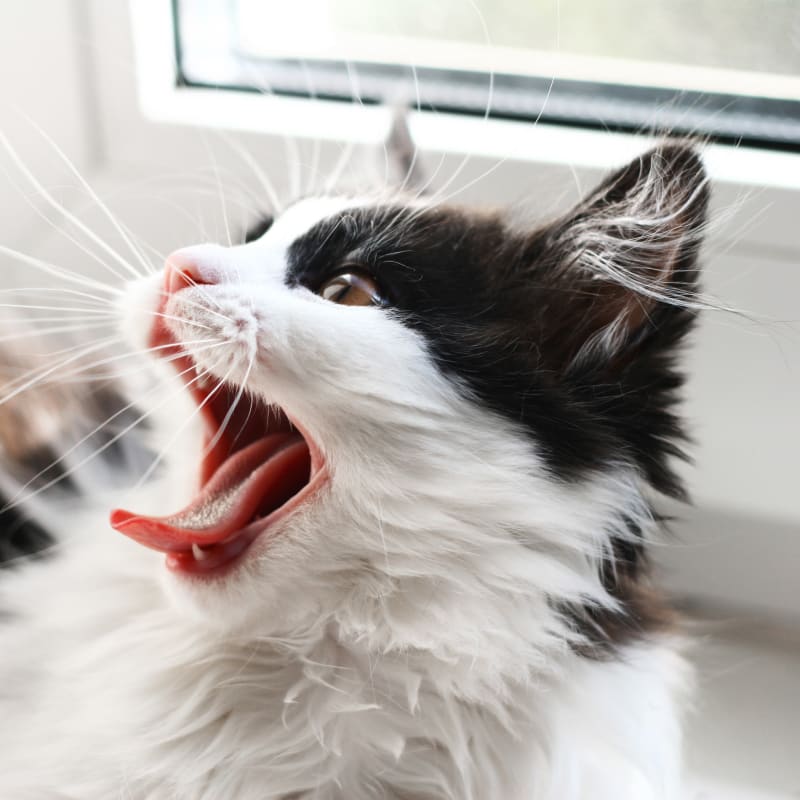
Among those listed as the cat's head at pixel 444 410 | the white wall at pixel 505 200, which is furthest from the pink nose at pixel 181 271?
the white wall at pixel 505 200

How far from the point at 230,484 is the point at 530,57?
0.60 meters

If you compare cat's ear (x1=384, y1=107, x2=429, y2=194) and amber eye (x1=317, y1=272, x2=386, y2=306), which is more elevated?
cat's ear (x1=384, y1=107, x2=429, y2=194)

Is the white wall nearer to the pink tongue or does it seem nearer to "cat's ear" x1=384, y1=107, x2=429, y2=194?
"cat's ear" x1=384, y1=107, x2=429, y2=194

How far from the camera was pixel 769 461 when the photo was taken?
1031mm

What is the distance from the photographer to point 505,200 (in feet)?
3.42

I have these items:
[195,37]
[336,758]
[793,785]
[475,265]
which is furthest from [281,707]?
[195,37]

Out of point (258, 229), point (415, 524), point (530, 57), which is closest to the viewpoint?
point (415, 524)

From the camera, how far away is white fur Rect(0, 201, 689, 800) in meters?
0.68

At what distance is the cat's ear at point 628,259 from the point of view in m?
0.67

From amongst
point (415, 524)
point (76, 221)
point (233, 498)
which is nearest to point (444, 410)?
point (415, 524)

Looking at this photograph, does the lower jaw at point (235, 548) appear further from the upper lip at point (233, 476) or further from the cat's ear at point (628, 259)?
the cat's ear at point (628, 259)

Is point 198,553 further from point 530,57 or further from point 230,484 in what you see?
point 530,57

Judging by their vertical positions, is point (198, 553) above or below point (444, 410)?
below

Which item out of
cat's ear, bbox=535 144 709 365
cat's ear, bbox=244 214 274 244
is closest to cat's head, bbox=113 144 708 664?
cat's ear, bbox=535 144 709 365
